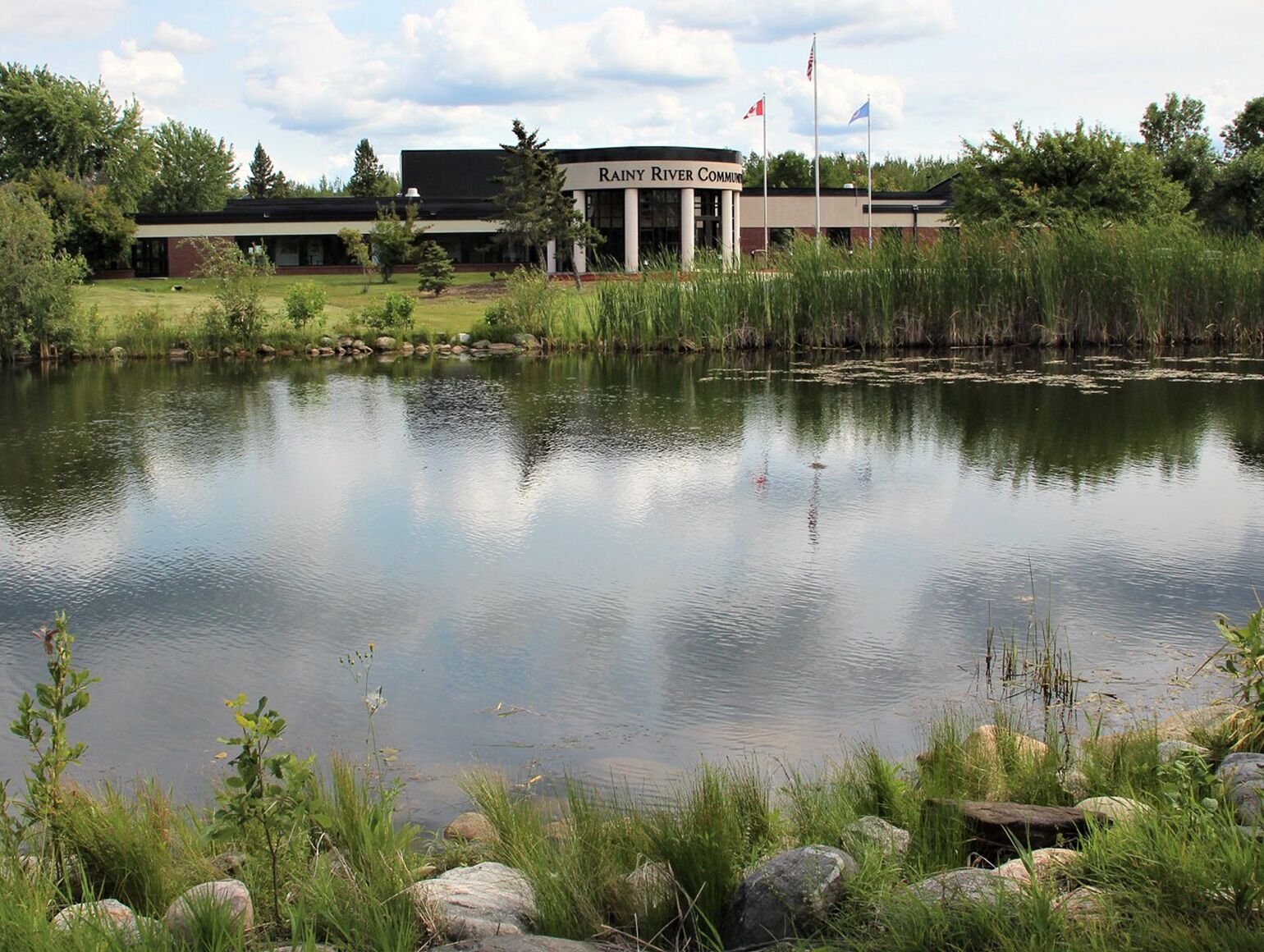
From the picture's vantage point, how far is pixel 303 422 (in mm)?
18953

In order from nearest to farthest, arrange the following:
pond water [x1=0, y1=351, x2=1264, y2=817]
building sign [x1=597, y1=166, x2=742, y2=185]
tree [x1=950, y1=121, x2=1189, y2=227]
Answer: pond water [x1=0, y1=351, x2=1264, y2=817], tree [x1=950, y1=121, x2=1189, y2=227], building sign [x1=597, y1=166, x2=742, y2=185]

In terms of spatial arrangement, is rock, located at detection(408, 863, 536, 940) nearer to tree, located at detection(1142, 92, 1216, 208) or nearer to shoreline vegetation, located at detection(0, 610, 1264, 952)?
shoreline vegetation, located at detection(0, 610, 1264, 952)

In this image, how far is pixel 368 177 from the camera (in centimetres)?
10900

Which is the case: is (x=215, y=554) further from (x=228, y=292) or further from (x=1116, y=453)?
(x=228, y=292)

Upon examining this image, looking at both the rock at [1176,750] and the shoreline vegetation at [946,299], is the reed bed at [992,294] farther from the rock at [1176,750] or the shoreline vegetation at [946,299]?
the rock at [1176,750]

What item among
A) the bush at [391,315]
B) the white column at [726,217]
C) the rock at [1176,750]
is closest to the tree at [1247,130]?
the white column at [726,217]

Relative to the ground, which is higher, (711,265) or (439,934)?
(711,265)

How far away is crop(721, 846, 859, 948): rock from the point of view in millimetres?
4297

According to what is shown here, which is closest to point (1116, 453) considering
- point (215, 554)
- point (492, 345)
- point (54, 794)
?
point (215, 554)

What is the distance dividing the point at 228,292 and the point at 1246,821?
96.4ft

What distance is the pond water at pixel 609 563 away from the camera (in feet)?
23.7

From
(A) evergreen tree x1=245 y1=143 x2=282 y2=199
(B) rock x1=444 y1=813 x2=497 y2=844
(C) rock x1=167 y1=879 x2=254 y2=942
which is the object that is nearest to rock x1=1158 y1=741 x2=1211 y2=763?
(B) rock x1=444 y1=813 x2=497 y2=844

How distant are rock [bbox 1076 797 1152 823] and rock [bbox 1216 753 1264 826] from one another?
1.21 ft

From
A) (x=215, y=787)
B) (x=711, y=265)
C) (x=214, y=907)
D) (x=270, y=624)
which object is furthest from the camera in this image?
(x=711, y=265)
